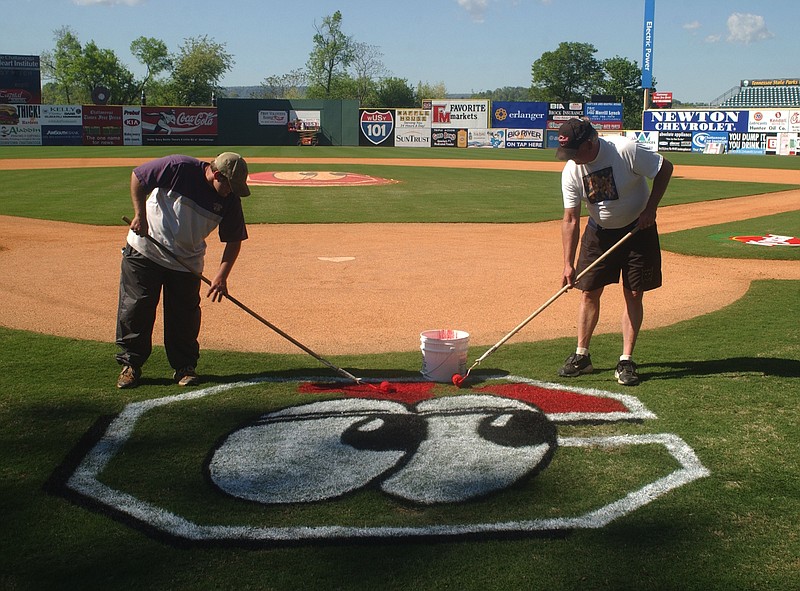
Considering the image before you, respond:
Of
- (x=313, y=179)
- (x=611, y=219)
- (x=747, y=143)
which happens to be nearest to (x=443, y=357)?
(x=611, y=219)

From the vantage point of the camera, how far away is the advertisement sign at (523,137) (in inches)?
2303

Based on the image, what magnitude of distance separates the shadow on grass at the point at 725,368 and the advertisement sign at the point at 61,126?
A: 51.8 m

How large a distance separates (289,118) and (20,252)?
4713 centimetres

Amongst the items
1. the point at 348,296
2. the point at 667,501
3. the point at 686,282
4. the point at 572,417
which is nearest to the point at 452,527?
the point at 667,501

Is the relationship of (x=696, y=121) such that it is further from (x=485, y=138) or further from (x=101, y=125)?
(x=101, y=125)

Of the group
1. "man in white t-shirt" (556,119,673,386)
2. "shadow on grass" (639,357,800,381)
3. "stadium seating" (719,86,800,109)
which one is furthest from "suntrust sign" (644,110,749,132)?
"man in white t-shirt" (556,119,673,386)

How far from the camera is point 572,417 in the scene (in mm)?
5043

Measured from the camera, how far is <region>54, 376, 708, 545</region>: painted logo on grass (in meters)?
3.64

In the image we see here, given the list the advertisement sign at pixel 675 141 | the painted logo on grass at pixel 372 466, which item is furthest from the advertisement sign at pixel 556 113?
the painted logo on grass at pixel 372 466

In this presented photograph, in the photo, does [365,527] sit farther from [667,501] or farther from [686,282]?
[686,282]

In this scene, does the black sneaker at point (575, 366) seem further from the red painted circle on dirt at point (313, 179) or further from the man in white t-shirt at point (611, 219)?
the red painted circle on dirt at point (313, 179)

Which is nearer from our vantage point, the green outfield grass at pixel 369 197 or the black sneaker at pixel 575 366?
the black sneaker at pixel 575 366

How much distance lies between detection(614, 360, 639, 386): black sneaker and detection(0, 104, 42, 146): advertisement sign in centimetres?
5294

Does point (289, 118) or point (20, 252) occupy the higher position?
point (289, 118)
